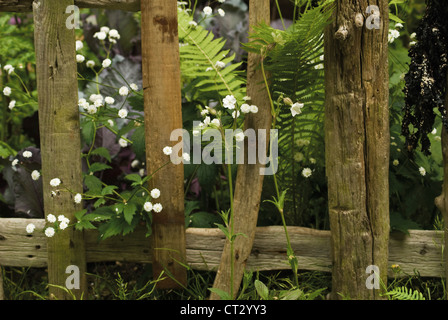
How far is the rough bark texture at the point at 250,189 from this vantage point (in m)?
2.14

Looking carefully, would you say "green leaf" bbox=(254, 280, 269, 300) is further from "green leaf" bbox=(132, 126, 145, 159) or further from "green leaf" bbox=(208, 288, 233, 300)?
"green leaf" bbox=(132, 126, 145, 159)

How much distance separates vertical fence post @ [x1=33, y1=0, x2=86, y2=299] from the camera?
2.11 meters

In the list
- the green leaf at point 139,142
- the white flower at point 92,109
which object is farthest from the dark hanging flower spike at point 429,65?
the white flower at point 92,109

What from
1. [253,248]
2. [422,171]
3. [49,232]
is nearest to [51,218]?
[49,232]

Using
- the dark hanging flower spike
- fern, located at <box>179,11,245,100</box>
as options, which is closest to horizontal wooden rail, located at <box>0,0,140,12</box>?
fern, located at <box>179,11,245,100</box>

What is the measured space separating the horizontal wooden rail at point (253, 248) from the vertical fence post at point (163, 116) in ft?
0.32

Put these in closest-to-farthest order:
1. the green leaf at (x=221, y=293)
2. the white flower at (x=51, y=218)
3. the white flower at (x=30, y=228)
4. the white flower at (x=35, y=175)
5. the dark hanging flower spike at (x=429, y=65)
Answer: the dark hanging flower spike at (x=429, y=65)
the green leaf at (x=221, y=293)
the white flower at (x=51, y=218)
the white flower at (x=30, y=228)
the white flower at (x=35, y=175)

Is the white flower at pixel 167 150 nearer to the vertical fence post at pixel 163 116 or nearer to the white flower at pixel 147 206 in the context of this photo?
the vertical fence post at pixel 163 116

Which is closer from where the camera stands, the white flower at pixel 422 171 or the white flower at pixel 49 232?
the white flower at pixel 49 232

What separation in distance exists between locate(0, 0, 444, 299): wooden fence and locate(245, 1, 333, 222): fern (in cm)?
11

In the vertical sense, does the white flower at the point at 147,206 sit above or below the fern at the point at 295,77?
below

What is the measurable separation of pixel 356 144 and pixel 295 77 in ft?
1.31

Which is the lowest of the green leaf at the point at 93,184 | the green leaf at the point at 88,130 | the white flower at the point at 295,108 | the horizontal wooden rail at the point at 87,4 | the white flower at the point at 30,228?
the white flower at the point at 30,228
